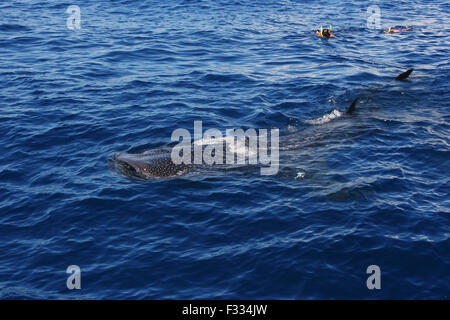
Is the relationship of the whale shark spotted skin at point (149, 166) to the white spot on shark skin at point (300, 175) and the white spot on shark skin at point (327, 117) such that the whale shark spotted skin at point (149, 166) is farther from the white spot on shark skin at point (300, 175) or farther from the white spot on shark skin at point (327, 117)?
the white spot on shark skin at point (327, 117)

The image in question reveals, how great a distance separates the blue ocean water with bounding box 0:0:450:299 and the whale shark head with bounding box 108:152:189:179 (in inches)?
11.0

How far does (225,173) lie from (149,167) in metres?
2.01

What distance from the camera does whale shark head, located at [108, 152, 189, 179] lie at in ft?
41.7

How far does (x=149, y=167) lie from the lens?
12.8 meters

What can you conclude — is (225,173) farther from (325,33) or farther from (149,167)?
(325,33)

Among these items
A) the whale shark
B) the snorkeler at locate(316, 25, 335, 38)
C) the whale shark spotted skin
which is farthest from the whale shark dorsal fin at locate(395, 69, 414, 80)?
the whale shark spotted skin

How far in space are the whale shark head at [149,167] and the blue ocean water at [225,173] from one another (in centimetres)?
28

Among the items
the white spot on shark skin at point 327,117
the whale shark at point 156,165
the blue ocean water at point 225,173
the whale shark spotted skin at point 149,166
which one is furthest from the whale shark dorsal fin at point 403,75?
the whale shark spotted skin at point 149,166

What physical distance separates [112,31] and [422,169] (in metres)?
19.3

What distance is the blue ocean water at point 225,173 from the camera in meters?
9.52

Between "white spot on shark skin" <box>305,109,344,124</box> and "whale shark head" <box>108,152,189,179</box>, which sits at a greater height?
"white spot on shark skin" <box>305,109,344,124</box>

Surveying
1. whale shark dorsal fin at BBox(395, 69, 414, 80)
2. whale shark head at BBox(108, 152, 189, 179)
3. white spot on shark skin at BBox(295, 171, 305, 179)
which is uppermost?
whale shark dorsal fin at BBox(395, 69, 414, 80)

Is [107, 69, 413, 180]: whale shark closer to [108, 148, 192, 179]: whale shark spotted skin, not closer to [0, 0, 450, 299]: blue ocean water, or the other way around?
[108, 148, 192, 179]: whale shark spotted skin

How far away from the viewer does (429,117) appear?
16.2 meters
